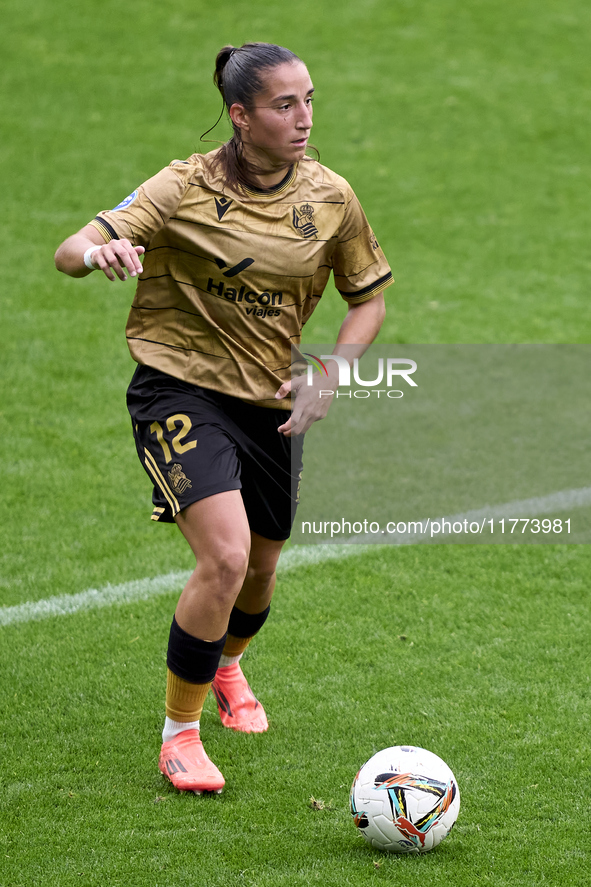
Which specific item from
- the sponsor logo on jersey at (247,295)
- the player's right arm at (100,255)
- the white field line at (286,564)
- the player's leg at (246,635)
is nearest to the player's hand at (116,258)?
the player's right arm at (100,255)

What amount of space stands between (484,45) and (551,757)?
37.2ft

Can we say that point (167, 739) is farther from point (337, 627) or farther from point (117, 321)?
point (117, 321)

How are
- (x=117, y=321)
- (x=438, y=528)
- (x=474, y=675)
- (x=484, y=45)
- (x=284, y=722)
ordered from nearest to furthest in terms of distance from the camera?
(x=284, y=722) → (x=474, y=675) → (x=438, y=528) → (x=117, y=321) → (x=484, y=45)

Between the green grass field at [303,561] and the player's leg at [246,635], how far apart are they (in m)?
0.08

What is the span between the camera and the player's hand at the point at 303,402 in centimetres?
357

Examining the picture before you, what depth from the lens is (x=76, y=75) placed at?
12.0 m

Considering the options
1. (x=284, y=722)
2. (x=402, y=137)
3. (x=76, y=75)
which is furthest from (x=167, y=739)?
(x=76, y=75)

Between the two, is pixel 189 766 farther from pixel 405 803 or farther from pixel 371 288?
pixel 371 288

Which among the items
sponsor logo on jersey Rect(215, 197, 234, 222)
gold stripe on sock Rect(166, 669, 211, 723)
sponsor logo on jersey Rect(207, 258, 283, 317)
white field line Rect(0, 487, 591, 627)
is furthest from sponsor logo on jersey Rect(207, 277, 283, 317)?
white field line Rect(0, 487, 591, 627)

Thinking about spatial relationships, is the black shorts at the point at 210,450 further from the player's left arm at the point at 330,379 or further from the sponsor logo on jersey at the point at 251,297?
the sponsor logo on jersey at the point at 251,297

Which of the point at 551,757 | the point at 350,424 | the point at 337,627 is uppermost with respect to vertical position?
the point at 551,757

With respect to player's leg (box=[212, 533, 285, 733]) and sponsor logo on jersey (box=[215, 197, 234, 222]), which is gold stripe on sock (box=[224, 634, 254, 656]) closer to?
player's leg (box=[212, 533, 285, 733])

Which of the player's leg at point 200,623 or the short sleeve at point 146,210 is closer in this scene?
the short sleeve at point 146,210

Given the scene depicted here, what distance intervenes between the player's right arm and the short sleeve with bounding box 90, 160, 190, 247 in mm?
51
